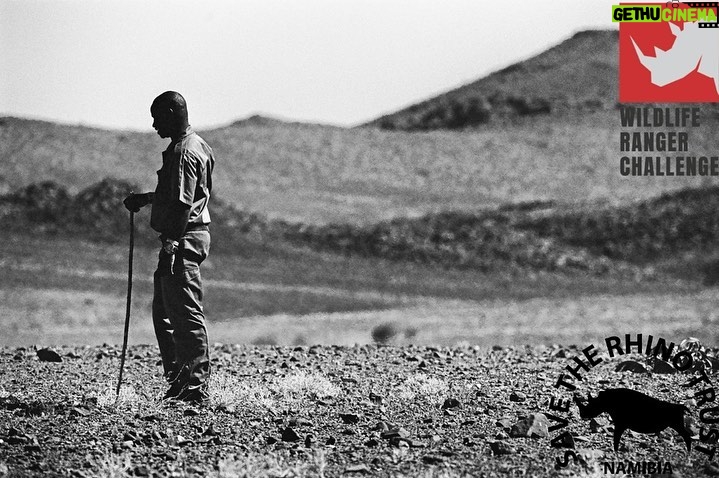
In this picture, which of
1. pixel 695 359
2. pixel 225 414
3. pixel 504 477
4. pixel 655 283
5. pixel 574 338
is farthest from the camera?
pixel 655 283

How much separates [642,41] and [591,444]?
1796 inches

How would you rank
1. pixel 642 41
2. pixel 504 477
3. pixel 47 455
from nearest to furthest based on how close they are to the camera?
pixel 504 477 < pixel 47 455 < pixel 642 41

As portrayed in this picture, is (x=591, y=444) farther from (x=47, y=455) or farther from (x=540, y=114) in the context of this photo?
(x=540, y=114)

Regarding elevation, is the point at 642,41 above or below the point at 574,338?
above

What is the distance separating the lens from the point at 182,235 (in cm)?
789

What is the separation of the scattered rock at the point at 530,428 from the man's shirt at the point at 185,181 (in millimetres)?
2831

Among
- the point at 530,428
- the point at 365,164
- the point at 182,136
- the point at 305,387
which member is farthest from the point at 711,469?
the point at 365,164

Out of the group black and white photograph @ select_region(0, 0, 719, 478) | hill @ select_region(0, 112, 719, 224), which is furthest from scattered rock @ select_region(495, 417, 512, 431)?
hill @ select_region(0, 112, 719, 224)

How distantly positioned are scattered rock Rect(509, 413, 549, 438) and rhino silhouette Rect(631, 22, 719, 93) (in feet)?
96.6

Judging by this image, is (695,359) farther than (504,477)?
Yes

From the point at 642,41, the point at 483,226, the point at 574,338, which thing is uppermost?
the point at 642,41

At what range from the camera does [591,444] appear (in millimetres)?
6559

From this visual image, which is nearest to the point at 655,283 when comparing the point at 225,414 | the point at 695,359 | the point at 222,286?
the point at 222,286

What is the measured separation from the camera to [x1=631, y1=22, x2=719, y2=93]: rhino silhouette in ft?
124
